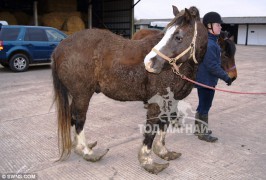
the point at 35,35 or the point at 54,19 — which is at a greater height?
the point at 54,19

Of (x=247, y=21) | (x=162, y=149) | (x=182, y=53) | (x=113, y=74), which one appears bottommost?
(x=162, y=149)

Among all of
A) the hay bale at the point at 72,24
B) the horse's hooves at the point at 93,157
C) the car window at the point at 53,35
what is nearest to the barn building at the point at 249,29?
the hay bale at the point at 72,24

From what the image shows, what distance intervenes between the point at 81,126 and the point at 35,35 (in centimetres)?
912

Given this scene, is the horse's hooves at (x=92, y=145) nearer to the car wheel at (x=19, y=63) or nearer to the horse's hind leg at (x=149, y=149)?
the horse's hind leg at (x=149, y=149)

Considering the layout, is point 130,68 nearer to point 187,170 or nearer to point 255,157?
point 187,170

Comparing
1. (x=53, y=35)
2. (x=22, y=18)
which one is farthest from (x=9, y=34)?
(x=22, y=18)

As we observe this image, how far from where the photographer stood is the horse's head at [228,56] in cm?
425

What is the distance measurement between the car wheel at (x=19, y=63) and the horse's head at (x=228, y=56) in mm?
9078

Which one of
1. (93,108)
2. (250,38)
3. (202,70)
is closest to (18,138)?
(93,108)

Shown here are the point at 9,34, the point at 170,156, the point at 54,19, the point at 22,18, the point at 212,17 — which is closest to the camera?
the point at 170,156

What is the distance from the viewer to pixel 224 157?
3809mm

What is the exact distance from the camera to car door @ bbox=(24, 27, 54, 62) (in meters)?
11.4

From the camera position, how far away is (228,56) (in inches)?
169

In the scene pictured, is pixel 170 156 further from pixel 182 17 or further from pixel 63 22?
pixel 63 22
